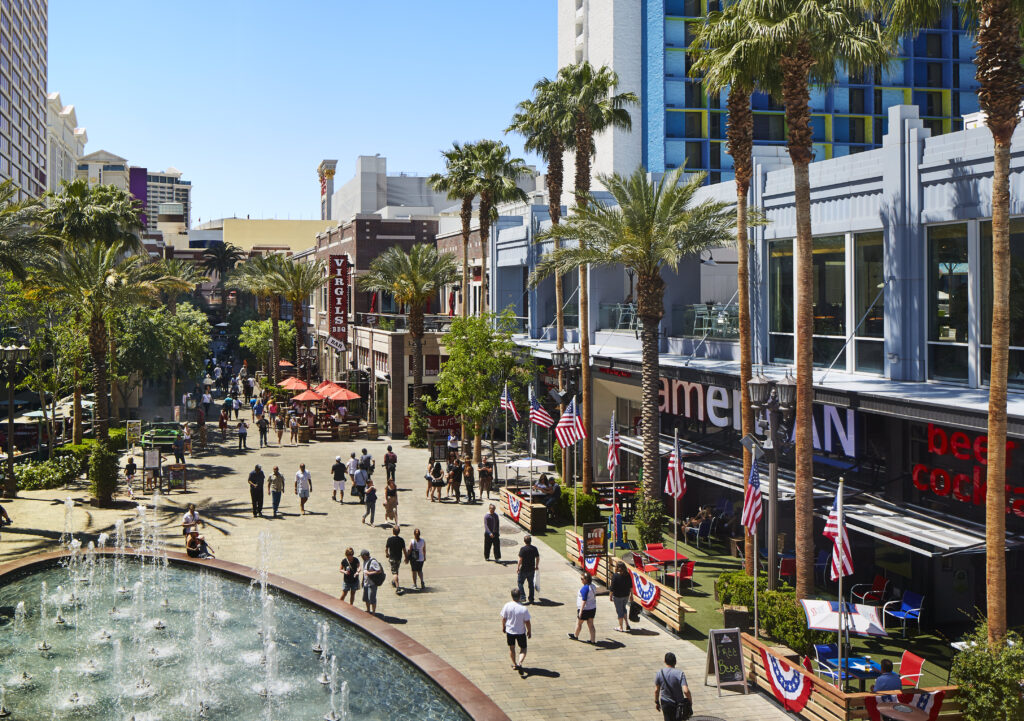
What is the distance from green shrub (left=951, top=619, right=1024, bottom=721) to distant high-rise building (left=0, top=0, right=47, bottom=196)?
110 metres

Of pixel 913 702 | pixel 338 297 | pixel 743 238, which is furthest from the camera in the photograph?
pixel 338 297

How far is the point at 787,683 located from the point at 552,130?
24.7 meters

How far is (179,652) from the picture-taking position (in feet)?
64.6

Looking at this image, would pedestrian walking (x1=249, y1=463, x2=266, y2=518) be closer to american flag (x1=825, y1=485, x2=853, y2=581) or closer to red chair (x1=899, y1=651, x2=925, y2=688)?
american flag (x1=825, y1=485, x2=853, y2=581)

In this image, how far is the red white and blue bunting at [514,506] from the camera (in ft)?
103

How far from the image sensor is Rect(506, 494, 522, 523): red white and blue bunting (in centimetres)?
3144

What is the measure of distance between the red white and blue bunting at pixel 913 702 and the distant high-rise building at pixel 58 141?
505 feet

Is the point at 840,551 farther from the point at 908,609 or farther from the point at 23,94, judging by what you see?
the point at 23,94

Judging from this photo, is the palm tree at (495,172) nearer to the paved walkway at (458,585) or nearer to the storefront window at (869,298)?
the paved walkway at (458,585)

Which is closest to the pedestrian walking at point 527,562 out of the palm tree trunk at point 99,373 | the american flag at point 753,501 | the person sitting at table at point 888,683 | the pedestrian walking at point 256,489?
the american flag at point 753,501

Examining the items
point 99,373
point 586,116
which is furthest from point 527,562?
point 99,373

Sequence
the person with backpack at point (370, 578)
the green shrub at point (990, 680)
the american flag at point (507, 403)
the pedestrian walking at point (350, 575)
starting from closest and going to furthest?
1. the green shrub at point (990, 680)
2. the person with backpack at point (370, 578)
3. the pedestrian walking at point (350, 575)
4. the american flag at point (507, 403)

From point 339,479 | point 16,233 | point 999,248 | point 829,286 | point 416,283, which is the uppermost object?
point 16,233

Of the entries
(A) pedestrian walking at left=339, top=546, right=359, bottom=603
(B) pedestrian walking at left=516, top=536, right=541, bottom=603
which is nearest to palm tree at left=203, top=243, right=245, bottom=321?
(A) pedestrian walking at left=339, top=546, right=359, bottom=603
